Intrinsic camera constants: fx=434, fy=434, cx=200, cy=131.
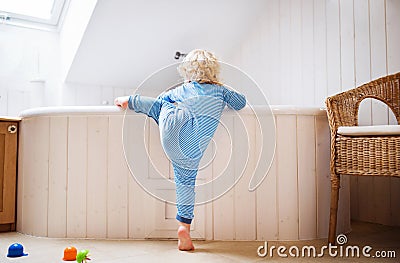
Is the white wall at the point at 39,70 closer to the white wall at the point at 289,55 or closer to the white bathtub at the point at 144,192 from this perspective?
the white wall at the point at 289,55

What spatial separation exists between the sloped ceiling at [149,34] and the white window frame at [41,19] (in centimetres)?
40

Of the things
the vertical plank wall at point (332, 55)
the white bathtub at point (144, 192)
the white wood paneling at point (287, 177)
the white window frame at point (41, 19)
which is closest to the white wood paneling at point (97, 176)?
the white bathtub at point (144, 192)

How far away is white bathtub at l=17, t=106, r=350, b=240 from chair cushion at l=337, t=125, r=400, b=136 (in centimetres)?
22

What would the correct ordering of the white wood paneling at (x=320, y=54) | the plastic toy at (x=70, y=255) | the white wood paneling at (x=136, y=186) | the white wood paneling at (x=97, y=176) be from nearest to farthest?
the plastic toy at (x=70, y=255) → the white wood paneling at (x=136, y=186) → the white wood paneling at (x=97, y=176) → the white wood paneling at (x=320, y=54)

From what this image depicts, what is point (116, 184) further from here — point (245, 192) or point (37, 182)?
point (245, 192)

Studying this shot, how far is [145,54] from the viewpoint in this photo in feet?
10.3

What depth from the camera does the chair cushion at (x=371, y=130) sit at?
1.72m

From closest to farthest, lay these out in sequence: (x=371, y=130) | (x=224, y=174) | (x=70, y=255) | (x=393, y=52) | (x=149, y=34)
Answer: (x=70, y=255) < (x=371, y=130) < (x=224, y=174) < (x=393, y=52) < (x=149, y=34)

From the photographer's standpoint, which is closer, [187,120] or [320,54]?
[187,120]

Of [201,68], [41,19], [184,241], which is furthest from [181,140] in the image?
[41,19]

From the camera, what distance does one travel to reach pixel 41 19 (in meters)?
3.08

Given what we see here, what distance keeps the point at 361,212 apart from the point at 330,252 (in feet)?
2.93

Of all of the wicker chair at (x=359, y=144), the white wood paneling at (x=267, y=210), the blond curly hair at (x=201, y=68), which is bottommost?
the white wood paneling at (x=267, y=210)

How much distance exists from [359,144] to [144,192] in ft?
3.22
